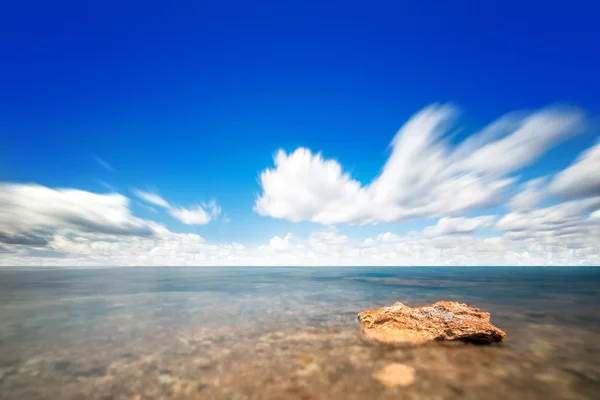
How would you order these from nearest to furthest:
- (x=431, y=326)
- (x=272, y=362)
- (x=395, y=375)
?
(x=395, y=375) → (x=272, y=362) → (x=431, y=326)

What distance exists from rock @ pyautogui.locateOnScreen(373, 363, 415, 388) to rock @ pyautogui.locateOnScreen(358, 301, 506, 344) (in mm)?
4623

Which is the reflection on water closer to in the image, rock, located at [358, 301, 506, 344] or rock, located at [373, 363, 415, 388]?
rock, located at [373, 363, 415, 388]

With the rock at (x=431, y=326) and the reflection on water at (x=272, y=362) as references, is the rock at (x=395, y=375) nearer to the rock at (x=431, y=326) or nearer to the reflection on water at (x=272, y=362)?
the reflection on water at (x=272, y=362)

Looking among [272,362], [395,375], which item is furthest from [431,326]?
[272,362]

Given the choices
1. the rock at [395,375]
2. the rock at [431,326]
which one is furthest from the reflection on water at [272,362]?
the rock at [431,326]

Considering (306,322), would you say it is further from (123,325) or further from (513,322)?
(513,322)

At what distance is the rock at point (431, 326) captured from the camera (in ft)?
60.5

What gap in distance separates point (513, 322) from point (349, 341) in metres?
19.7

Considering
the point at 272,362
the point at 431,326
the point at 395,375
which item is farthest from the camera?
the point at 431,326

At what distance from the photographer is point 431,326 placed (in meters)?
19.6

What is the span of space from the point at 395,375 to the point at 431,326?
7.99m

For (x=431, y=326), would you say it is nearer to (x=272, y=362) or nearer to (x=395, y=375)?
(x=395, y=375)

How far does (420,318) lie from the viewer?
20469 mm

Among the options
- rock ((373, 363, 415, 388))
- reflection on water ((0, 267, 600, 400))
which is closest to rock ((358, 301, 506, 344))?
reflection on water ((0, 267, 600, 400))
